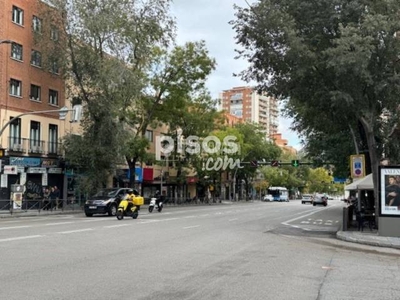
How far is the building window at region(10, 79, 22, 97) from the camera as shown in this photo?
123ft

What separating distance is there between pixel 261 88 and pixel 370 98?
5403mm

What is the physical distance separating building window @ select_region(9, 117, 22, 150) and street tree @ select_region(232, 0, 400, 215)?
21072 millimetres

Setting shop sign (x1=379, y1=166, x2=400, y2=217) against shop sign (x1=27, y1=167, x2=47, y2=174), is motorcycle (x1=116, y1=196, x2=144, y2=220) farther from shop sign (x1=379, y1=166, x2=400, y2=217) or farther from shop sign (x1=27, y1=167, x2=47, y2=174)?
shop sign (x1=27, y1=167, x2=47, y2=174)

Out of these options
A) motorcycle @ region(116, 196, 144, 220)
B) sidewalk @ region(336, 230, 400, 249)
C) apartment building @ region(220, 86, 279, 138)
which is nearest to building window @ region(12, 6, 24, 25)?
motorcycle @ region(116, 196, 144, 220)

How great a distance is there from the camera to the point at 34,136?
40.1 metres

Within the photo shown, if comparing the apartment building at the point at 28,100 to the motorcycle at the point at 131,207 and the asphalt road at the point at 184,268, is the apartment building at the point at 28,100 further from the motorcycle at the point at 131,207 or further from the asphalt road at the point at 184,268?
the asphalt road at the point at 184,268

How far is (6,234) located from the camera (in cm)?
1642

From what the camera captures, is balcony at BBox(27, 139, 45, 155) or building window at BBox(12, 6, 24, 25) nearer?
building window at BBox(12, 6, 24, 25)

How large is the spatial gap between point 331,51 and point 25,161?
27161 millimetres

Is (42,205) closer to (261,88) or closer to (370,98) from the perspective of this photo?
(261,88)

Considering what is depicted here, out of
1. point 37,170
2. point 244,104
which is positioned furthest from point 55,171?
point 244,104

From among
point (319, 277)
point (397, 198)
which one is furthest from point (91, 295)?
point (397, 198)

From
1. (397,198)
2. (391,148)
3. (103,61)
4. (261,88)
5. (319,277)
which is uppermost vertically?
(103,61)

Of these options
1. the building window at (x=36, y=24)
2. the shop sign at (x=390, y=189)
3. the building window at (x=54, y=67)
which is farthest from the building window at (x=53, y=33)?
the shop sign at (x=390, y=189)
